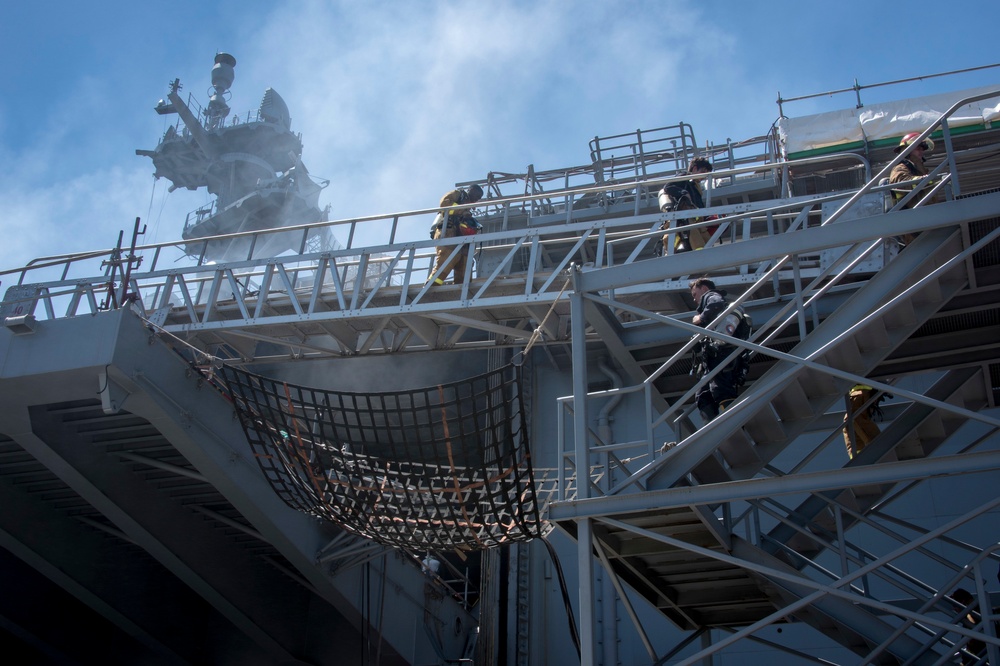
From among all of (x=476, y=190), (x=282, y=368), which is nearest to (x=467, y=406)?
(x=282, y=368)

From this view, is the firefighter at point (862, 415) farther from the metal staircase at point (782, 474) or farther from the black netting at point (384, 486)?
the black netting at point (384, 486)

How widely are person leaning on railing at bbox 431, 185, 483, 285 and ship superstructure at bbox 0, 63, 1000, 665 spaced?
0.29 m

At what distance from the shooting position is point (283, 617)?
15.4 m

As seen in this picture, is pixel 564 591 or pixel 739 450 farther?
pixel 564 591

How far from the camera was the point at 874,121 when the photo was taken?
16375mm

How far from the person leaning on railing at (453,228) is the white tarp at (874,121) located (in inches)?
243

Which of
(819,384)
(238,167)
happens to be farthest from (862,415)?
(238,167)

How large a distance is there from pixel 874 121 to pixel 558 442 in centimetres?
1039

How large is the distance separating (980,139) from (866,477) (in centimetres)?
1030

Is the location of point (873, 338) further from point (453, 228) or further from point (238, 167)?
point (238, 167)

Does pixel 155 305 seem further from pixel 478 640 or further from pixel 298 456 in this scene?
pixel 478 640

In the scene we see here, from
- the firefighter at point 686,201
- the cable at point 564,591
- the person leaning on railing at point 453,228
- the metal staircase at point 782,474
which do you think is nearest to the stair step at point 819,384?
the metal staircase at point 782,474

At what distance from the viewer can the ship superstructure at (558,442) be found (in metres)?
8.27

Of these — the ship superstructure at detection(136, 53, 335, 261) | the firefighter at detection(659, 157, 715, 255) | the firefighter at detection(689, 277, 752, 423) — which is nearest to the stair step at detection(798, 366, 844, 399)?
the firefighter at detection(689, 277, 752, 423)
